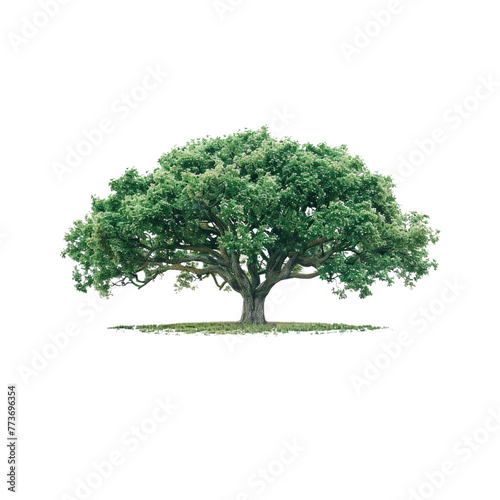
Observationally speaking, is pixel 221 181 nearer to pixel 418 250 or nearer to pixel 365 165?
pixel 365 165

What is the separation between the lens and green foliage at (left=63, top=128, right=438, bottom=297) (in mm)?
19078

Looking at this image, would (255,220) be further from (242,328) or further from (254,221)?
(242,328)

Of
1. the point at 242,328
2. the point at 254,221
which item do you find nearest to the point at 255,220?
the point at 254,221

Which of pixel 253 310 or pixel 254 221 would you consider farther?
pixel 253 310

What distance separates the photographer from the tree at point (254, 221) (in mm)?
19078

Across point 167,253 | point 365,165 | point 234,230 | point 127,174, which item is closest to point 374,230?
point 365,165

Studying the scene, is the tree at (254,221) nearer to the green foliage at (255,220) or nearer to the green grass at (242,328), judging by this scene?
the green foliage at (255,220)

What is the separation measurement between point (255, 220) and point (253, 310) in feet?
13.8

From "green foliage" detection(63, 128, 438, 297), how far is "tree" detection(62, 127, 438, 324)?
0.13 feet

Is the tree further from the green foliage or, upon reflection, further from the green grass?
the green grass

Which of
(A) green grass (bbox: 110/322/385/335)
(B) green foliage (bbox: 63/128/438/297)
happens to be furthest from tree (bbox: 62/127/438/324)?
(A) green grass (bbox: 110/322/385/335)

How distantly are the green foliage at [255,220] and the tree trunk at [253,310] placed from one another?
0.90 feet

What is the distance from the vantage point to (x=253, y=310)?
72.2 feet

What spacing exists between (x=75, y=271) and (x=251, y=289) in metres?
7.40
